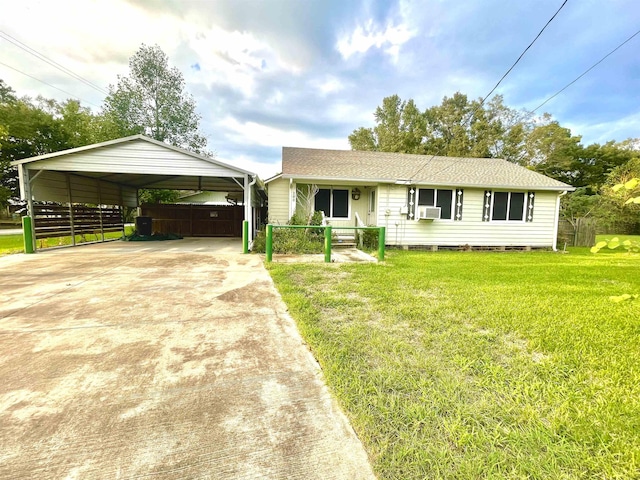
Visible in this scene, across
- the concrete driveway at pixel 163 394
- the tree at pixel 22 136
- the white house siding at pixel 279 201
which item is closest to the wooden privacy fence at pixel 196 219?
the white house siding at pixel 279 201

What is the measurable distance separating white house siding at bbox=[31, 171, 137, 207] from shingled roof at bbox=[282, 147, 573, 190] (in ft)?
25.3

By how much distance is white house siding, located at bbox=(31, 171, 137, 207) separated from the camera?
895 centimetres

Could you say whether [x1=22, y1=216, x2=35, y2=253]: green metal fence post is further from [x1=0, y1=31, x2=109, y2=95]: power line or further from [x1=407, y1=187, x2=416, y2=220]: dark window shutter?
[x1=407, y1=187, x2=416, y2=220]: dark window shutter

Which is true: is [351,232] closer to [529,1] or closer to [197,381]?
[529,1]

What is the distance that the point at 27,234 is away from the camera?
807 cm

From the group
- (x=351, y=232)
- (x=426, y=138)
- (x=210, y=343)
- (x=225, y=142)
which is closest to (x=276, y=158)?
(x=225, y=142)

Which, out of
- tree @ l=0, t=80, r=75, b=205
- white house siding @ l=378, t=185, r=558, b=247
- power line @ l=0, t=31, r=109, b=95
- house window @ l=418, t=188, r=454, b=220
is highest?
power line @ l=0, t=31, r=109, b=95

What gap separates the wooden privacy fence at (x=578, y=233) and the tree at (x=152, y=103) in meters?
24.6

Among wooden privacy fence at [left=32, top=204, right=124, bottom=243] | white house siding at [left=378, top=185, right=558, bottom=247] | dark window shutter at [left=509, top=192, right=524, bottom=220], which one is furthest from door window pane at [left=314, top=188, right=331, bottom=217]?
wooden privacy fence at [left=32, top=204, right=124, bottom=243]

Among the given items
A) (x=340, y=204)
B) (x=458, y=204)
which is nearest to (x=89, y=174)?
(x=340, y=204)

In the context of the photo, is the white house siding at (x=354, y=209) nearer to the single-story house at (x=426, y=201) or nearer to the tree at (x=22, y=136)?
the single-story house at (x=426, y=201)

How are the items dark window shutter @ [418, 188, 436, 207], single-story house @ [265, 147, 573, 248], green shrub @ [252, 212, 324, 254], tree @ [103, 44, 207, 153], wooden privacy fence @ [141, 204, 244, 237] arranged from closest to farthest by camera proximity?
green shrub @ [252, 212, 324, 254], single-story house @ [265, 147, 573, 248], dark window shutter @ [418, 188, 436, 207], wooden privacy fence @ [141, 204, 244, 237], tree @ [103, 44, 207, 153]

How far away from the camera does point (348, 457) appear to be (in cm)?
143

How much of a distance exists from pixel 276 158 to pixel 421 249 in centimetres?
1809
